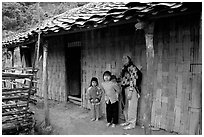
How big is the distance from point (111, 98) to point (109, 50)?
1.33 meters

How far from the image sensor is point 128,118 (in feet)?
17.8

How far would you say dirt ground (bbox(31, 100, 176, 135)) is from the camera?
5188 millimetres

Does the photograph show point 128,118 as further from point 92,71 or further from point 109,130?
point 92,71

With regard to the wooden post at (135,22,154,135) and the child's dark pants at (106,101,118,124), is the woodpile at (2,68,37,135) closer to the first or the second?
the child's dark pants at (106,101,118,124)

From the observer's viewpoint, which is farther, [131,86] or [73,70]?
[73,70]

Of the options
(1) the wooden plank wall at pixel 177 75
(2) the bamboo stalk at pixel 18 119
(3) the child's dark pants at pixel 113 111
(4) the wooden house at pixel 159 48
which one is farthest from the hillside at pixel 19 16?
(1) the wooden plank wall at pixel 177 75

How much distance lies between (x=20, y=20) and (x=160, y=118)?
18.5m

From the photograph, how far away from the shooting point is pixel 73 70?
8930 millimetres

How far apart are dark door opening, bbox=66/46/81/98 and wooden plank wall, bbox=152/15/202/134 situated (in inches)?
160

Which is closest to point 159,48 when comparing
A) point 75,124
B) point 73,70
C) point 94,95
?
point 94,95

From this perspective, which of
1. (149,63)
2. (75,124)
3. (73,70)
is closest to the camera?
(149,63)

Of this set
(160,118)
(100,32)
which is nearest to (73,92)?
(100,32)

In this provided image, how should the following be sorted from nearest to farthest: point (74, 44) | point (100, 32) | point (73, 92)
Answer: point (100, 32), point (74, 44), point (73, 92)

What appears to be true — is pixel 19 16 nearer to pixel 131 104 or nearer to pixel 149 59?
pixel 131 104
